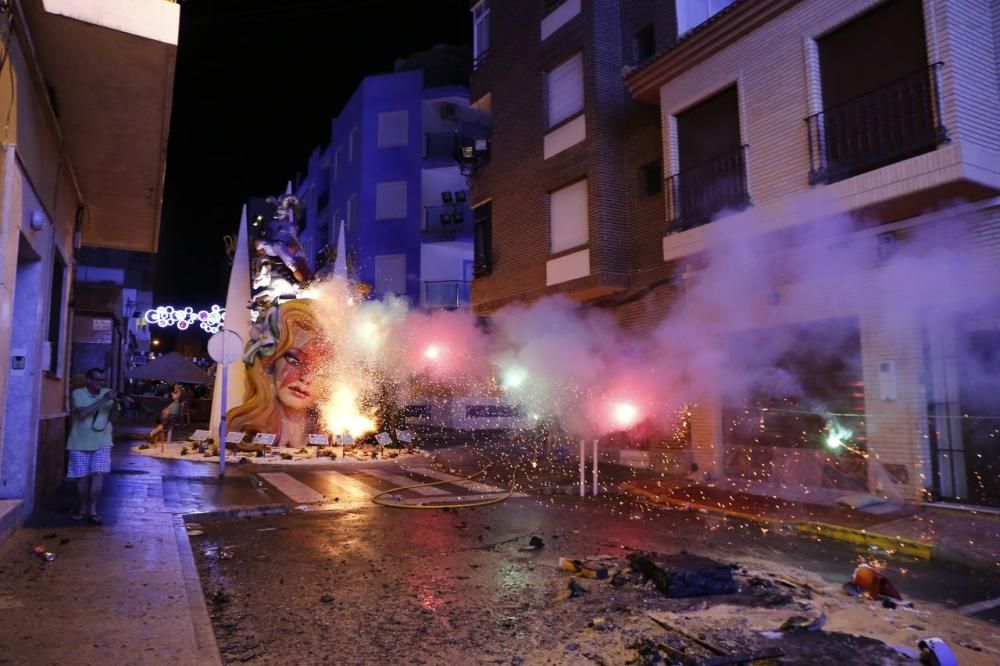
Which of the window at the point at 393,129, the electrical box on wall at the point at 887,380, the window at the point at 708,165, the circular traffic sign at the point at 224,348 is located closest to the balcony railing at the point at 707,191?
the window at the point at 708,165

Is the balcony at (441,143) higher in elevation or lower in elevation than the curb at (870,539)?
higher

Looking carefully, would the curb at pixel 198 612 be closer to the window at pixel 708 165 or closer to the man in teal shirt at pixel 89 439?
the man in teal shirt at pixel 89 439

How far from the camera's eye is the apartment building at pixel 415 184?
28.2m

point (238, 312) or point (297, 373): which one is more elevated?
point (238, 312)

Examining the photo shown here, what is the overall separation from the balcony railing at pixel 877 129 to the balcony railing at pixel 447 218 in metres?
19.3

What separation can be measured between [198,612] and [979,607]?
5.83m

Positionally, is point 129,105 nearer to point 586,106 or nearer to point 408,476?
point 408,476

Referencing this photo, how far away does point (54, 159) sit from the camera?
7.76 metres

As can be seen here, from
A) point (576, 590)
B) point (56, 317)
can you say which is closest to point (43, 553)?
point (56, 317)

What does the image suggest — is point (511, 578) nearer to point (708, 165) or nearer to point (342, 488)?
point (342, 488)

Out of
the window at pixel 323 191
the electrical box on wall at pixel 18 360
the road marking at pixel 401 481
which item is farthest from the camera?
the window at pixel 323 191

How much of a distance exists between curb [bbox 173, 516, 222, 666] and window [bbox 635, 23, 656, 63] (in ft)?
44.0

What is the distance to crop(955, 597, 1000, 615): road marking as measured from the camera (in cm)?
502

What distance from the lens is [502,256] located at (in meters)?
17.1
